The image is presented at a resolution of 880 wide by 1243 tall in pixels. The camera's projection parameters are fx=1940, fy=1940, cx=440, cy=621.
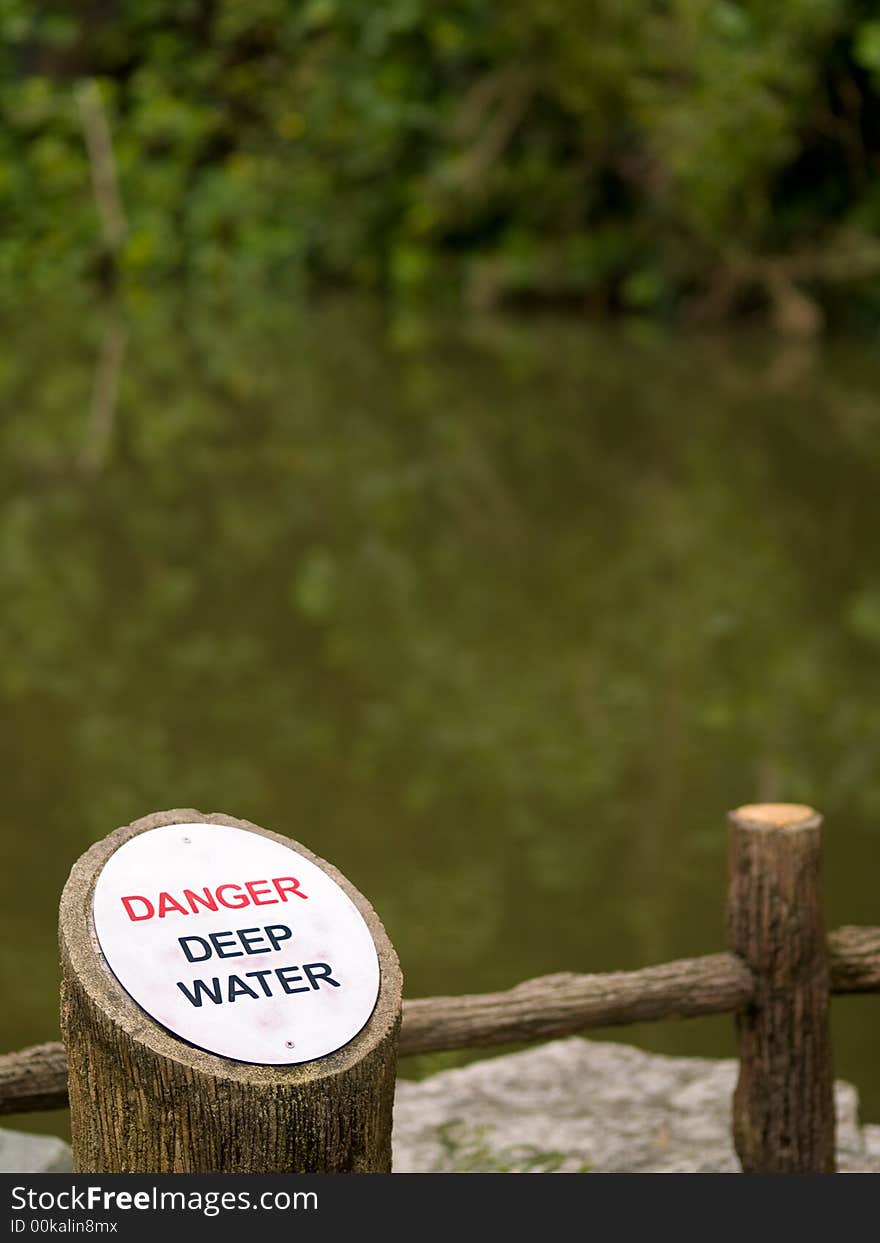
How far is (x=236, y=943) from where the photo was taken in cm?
157

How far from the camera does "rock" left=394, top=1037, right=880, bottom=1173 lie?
2393 millimetres

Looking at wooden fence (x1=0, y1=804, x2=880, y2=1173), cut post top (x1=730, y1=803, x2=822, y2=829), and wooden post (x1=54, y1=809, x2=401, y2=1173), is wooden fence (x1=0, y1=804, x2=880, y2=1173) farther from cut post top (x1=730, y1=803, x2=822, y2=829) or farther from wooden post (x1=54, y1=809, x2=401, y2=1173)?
wooden post (x1=54, y1=809, x2=401, y2=1173)

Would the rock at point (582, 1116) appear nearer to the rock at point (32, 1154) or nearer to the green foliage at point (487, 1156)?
the green foliage at point (487, 1156)

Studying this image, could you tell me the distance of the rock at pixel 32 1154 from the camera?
2.08 metres

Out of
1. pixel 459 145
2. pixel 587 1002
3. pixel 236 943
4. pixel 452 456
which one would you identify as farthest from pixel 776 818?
pixel 459 145

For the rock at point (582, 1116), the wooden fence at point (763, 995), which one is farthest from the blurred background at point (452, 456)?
the wooden fence at point (763, 995)

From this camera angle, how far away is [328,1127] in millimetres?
1529

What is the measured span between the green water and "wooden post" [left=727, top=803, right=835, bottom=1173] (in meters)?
0.44

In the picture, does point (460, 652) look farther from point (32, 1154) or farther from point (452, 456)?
→ point (452, 456)

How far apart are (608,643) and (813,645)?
0.52 m

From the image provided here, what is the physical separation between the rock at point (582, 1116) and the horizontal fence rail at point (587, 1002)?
10.6 inches

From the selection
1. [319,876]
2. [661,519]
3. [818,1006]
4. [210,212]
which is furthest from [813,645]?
[210,212]

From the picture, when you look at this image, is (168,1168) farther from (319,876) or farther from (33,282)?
(33,282)

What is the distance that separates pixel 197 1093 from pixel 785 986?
3.02ft
